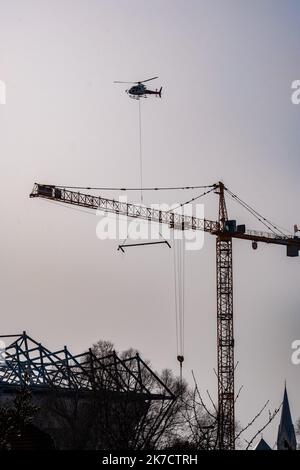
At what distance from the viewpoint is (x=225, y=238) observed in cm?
18512

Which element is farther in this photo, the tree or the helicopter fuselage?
the helicopter fuselage

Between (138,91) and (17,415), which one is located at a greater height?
(138,91)

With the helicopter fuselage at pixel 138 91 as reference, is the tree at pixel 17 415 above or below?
below

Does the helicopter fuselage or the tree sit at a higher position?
the helicopter fuselage

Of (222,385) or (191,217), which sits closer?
(222,385)

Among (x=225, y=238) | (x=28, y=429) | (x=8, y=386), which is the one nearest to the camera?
(x=28, y=429)

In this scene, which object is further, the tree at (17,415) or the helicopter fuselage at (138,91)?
the helicopter fuselage at (138,91)

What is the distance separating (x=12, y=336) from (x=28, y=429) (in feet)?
215

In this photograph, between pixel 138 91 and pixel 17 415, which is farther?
pixel 138 91
